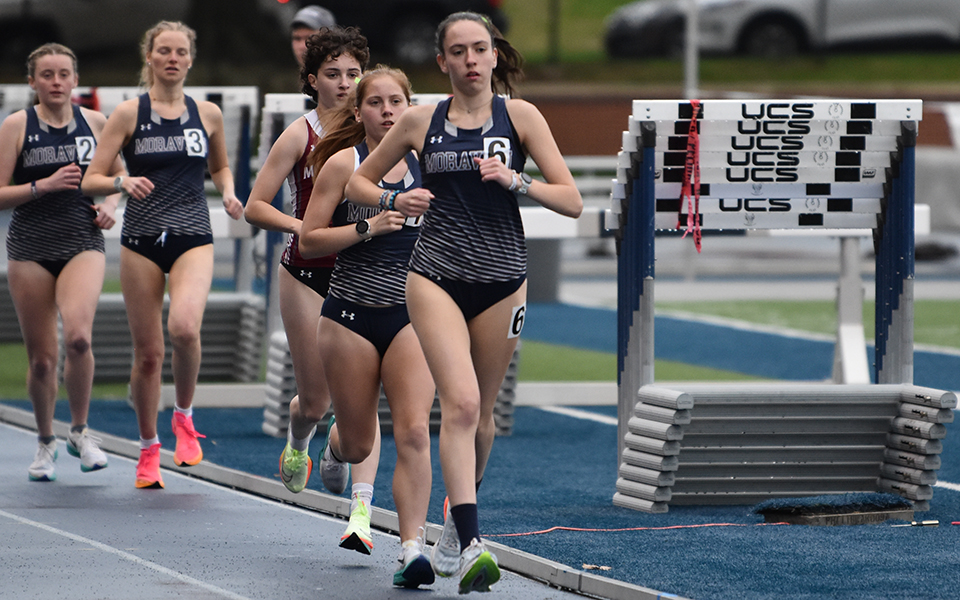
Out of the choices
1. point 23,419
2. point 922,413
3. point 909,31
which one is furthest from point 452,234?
point 909,31

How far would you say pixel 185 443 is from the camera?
28.2 feet

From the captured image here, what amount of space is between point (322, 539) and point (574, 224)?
13.8 feet

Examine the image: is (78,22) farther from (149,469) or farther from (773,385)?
(773,385)

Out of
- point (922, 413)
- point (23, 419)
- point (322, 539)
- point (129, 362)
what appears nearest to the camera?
point (322, 539)

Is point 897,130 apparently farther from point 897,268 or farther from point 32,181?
point 32,181

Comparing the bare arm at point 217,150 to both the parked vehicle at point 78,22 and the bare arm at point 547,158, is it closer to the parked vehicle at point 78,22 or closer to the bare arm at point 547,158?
the bare arm at point 547,158

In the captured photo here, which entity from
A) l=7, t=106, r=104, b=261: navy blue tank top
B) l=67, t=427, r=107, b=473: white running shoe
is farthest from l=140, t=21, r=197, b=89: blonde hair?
l=67, t=427, r=107, b=473: white running shoe

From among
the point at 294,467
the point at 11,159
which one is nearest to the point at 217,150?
the point at 11,159

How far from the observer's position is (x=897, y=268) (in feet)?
26.8

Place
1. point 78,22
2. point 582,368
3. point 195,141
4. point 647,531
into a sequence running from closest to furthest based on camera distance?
point 647,531 < point 195,141 < point 582,368 < point 78,22

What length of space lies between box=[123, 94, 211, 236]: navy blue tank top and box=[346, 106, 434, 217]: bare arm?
246cm

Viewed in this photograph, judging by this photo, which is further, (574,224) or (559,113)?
(559,113)

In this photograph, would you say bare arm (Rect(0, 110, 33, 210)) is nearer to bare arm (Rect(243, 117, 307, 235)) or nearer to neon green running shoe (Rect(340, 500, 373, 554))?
bare arm (Rect(243, 117, 307, 235))

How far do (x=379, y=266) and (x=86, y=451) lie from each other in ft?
10.2
